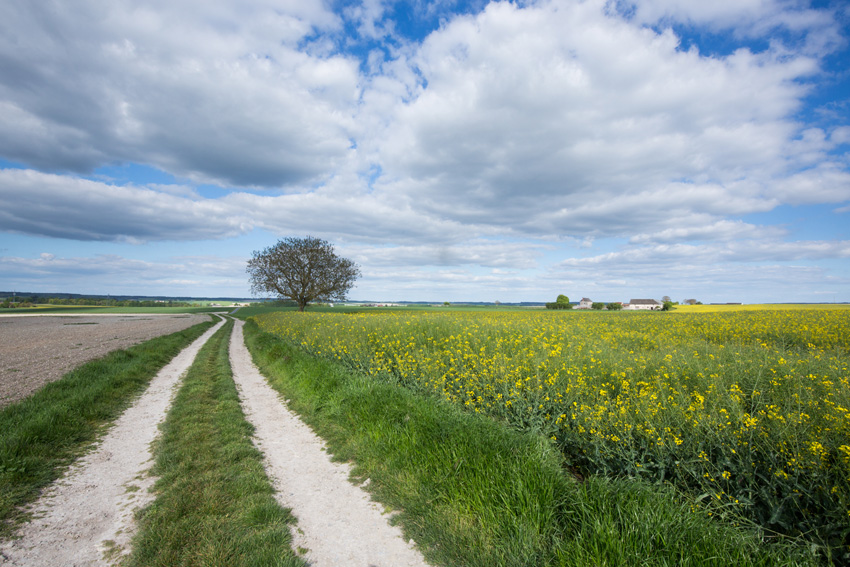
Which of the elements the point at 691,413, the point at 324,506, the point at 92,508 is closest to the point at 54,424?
the point at 92,508

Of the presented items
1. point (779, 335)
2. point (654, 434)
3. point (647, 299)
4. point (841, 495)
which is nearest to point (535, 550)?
point (654, 434)

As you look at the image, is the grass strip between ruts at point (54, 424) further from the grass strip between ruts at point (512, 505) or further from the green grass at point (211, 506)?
the grass strip between ruts at point (512, 505)

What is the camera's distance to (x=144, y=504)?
421 centimetres

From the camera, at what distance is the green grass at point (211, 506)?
329cm

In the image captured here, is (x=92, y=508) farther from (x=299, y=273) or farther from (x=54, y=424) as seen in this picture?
(x=299, y=273)

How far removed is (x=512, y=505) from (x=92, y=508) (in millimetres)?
4885

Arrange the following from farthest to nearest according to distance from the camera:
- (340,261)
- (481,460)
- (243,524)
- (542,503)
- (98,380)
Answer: (340,261)
(98,380)
(481,460)
(243,524)
(542,503)

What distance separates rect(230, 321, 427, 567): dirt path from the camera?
3373 millimetres

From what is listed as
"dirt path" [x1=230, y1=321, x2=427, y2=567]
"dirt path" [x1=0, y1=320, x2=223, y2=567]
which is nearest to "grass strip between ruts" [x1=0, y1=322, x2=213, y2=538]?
"dirt path" [x1=0, y1=320, x2=223, y2=567]

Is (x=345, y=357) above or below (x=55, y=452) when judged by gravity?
above

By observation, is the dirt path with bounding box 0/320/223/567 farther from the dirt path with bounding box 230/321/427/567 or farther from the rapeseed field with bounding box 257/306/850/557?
the rapeseed field with bounding box 257/306/850/557

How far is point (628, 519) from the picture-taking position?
9.53 feet

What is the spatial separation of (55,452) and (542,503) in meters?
7.35

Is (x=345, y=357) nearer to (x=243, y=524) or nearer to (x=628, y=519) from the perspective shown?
(x=243, y=524)
